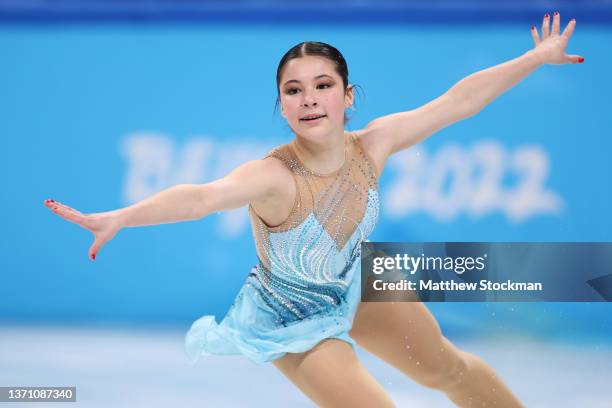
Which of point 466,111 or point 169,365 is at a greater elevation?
point 466,111

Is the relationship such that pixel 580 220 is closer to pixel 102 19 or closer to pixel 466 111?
pixel 466 111

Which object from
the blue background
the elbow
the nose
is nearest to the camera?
the nose

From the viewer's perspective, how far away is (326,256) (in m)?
3.41

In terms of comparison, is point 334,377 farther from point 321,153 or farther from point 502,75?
point 502,75

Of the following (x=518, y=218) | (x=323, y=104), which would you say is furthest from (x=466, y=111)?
(x=518, y=218)

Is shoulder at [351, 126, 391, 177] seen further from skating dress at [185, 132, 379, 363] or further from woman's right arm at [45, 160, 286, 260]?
woman's right arm at [45, 160, 286, 260]

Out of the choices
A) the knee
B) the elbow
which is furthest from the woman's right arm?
the knee

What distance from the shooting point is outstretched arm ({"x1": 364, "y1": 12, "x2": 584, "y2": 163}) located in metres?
3.61

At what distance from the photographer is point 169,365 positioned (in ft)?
15.9

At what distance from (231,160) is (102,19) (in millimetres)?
1136

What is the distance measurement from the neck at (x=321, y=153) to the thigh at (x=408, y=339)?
0.55 meters

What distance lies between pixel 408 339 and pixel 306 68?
1082 millimetres

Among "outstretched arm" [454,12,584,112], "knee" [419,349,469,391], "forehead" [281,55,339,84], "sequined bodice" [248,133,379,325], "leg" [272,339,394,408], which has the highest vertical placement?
"outstretched arm" [454,12,584,112]

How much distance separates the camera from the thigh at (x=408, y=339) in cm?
352
